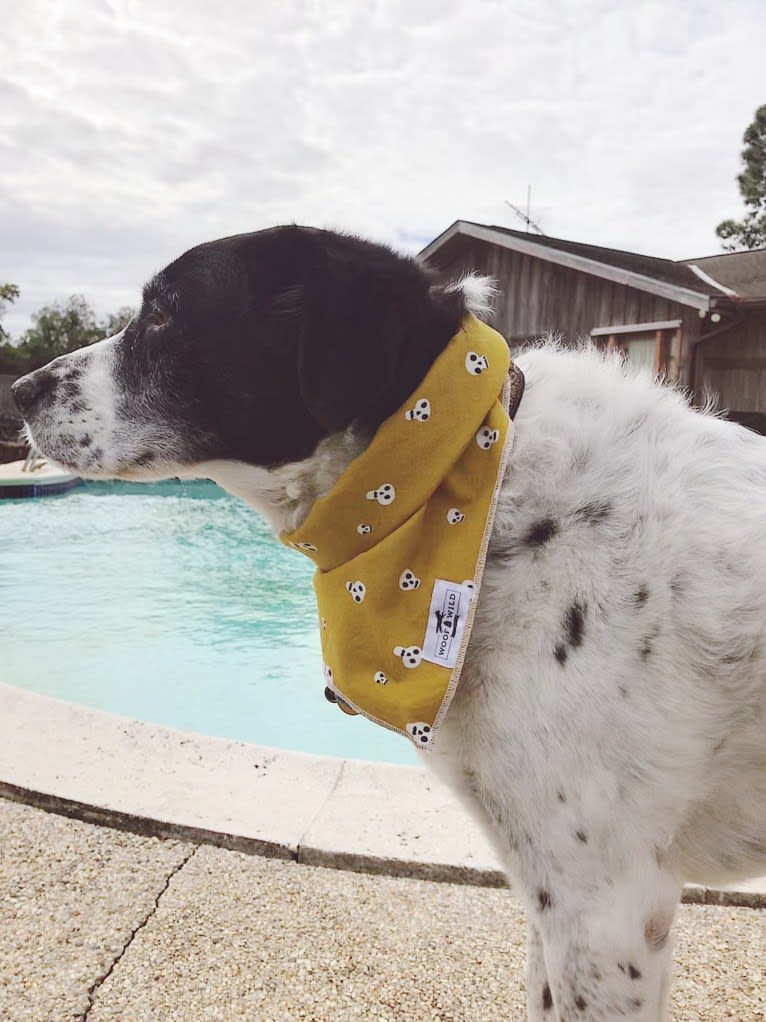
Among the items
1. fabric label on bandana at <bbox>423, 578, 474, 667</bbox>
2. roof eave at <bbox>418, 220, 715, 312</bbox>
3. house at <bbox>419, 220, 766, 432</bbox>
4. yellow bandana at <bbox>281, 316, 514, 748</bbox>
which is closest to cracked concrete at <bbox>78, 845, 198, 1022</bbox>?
yellow bandana at <bbox>281, 316, 514, 748</bbox>

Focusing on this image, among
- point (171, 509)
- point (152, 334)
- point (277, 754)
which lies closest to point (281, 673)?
point (277, 754)

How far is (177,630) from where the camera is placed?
687 cm

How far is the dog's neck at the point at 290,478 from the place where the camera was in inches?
59.0

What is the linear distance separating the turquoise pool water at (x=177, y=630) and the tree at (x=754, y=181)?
20011 millimetres

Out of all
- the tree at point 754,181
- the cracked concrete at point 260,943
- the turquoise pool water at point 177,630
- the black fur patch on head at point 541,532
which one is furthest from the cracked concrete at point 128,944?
the tree at point 754,181

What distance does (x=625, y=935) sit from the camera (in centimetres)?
118

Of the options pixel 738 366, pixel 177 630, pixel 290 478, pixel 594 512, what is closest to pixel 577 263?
pixel 738 366

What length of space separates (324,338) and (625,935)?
1.07m

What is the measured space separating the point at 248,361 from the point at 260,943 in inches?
53.7

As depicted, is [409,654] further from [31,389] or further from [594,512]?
[31,389]

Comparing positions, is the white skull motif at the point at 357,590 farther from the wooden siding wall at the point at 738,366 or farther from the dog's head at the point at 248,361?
the wooden siding wall at the point at 738,366

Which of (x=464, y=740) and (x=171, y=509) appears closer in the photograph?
(x=464, y=740)

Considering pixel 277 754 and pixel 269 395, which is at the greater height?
pixel 269 395

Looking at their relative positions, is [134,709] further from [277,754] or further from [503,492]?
[503,492]
